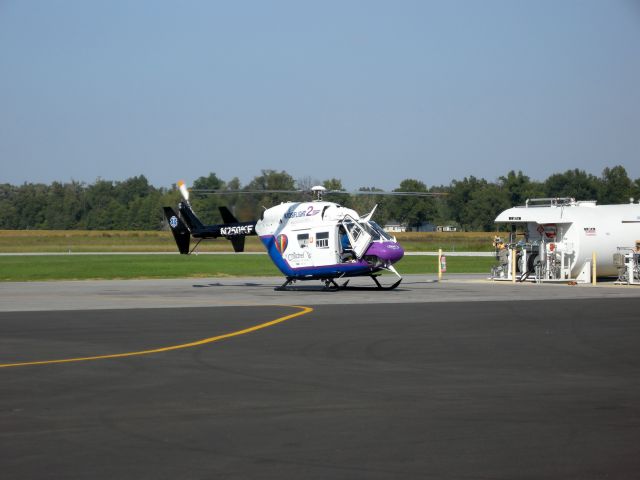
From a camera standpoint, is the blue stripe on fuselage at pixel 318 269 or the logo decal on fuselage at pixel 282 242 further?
the logo decal on fuselage at pixel 282 242

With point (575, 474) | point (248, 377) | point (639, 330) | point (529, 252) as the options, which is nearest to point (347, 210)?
point (529, 252)

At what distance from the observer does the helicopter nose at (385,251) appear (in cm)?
3241

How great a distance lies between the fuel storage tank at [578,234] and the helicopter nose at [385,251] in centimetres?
958

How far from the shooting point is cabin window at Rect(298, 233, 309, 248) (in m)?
33.8

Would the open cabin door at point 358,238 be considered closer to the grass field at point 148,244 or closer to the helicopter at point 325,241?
the helicopter at point 325,241

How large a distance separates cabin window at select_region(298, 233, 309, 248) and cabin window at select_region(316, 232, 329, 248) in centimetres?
44

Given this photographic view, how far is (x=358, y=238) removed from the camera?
107ft

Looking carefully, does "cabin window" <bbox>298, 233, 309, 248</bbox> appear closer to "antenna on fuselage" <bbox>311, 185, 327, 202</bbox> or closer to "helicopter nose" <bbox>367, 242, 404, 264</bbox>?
"antenna on fuselage" <bbox>311, 185, 327, 202</bbox>

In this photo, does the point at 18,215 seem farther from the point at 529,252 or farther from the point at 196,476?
the point at 196,476

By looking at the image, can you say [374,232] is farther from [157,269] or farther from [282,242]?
[157,269]

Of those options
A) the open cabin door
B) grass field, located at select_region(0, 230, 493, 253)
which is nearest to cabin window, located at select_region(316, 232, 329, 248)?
the open cabin door

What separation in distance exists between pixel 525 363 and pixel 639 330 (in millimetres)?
5990

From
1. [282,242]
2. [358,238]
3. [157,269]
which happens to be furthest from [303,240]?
[157,269]

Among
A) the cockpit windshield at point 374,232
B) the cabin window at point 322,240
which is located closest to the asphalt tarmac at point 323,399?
the cockpit windshield at point 374,232
